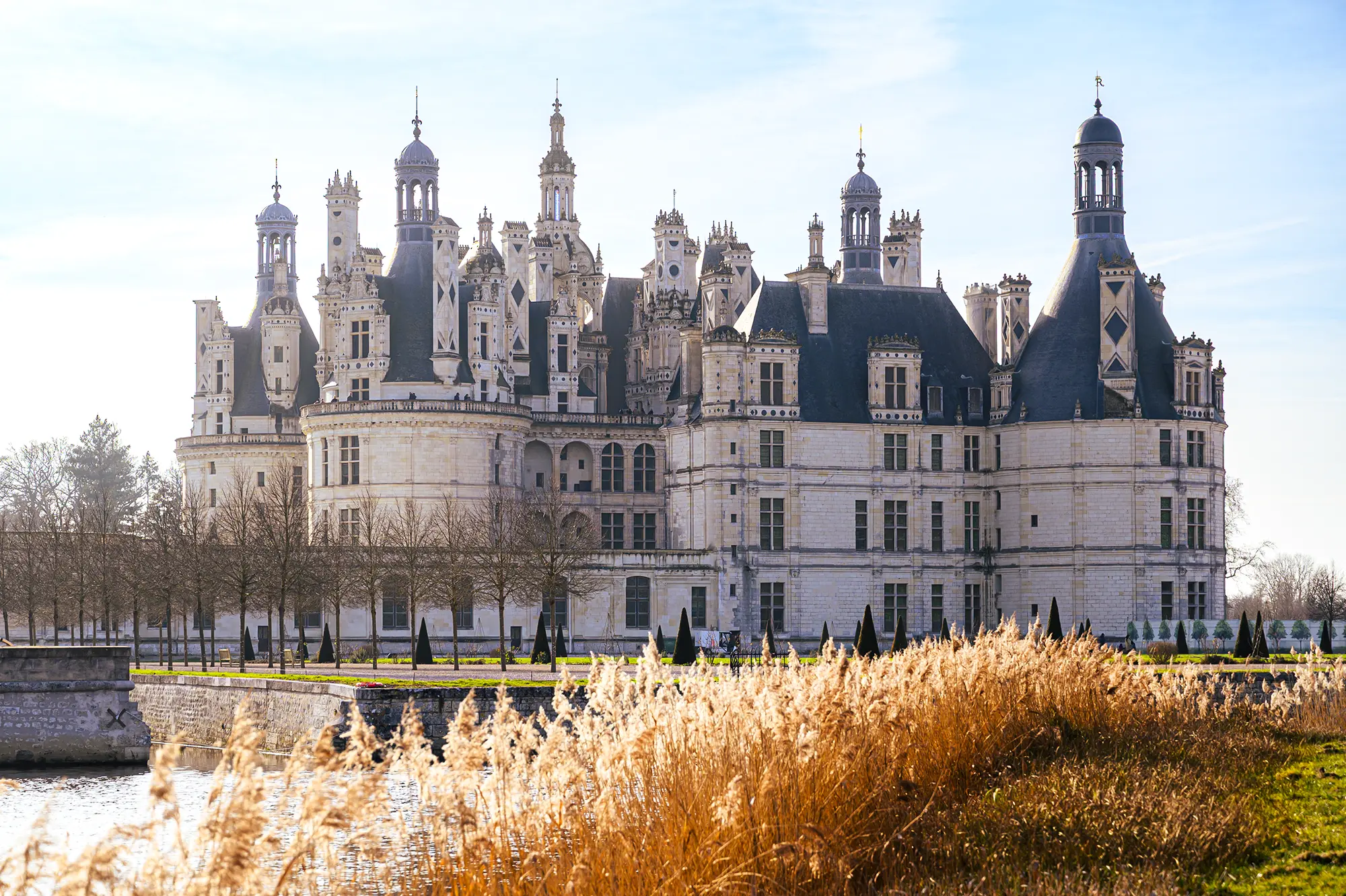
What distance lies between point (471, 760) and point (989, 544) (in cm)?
5451

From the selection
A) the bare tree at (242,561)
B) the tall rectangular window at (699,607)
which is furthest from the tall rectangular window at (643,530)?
the bare tree at (242,561)

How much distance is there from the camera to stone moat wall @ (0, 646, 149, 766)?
3791 cm

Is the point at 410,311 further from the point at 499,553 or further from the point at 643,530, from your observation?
the point at 499,553

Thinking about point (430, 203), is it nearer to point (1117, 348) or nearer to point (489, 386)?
Result: point (489, 386)

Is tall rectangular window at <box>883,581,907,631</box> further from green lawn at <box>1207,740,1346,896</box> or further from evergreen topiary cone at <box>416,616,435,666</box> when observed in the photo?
green lawn at <box>1207,740,1346,896</box>

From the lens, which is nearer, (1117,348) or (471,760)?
(471,760)

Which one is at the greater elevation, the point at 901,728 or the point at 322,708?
the point at 901,728

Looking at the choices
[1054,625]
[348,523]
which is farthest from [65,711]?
[348,523]

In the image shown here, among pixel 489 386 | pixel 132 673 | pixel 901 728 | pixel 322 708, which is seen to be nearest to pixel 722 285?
pixel 489 386

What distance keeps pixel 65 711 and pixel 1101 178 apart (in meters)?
40.2

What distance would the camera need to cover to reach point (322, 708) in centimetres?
3650

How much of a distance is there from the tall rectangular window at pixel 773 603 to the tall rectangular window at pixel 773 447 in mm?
3870

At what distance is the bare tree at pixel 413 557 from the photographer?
52.6m

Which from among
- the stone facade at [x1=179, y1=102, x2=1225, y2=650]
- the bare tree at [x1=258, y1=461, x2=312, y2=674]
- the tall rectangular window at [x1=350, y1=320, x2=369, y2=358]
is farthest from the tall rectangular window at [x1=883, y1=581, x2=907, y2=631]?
the tall rectangular window at [x1=350, y1=320, x2=369, y2=358]
